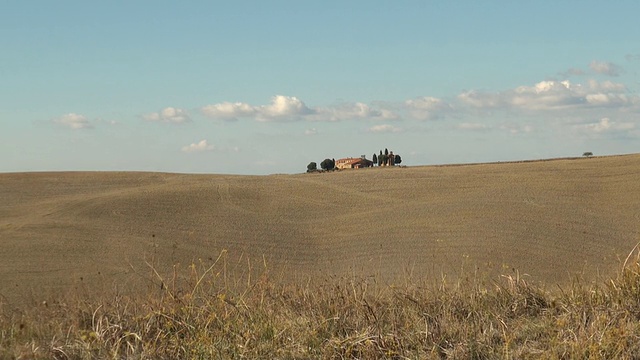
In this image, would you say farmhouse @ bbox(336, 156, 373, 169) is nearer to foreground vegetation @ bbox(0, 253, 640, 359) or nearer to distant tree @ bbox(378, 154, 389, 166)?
distant tree @ bbox(378, 154, 389, 166)

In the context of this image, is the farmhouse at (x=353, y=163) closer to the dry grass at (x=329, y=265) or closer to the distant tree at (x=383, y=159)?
the distant tree at (x=383, y=159)

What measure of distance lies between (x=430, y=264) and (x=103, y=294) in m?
6.74

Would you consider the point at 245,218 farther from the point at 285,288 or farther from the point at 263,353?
the point at 263,353

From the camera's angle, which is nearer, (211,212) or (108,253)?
(108,253)

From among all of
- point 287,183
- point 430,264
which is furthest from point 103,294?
point 287,183

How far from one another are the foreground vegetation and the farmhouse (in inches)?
1105

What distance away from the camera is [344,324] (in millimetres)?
7191

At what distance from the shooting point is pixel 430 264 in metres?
13.5

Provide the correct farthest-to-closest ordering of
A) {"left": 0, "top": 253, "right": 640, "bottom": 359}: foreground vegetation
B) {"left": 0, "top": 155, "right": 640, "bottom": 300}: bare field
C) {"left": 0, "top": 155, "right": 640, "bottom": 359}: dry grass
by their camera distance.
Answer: {"left": 0, "top": 155, "right": 640, "bottom": 300}: bare field → {"left": 0, "top": 155, "right": 640, "bottom": 359}: dry grass → {"left": 0, "top": 253, "right": 640, "bottom": 359}: foreground vegetation

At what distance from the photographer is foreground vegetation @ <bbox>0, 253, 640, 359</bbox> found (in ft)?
21.4

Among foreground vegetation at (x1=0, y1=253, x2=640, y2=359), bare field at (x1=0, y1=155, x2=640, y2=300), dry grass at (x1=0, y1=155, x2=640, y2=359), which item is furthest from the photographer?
bare field at (x1=0, y1=155, x2=640, y2=300)

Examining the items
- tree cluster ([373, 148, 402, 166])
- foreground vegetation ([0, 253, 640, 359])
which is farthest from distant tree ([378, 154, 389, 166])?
foreground vegetation ([0, 253, 640, 359])

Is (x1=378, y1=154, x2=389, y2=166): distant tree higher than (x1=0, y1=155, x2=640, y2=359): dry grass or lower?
higher

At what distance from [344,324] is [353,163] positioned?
3004 centimetres
